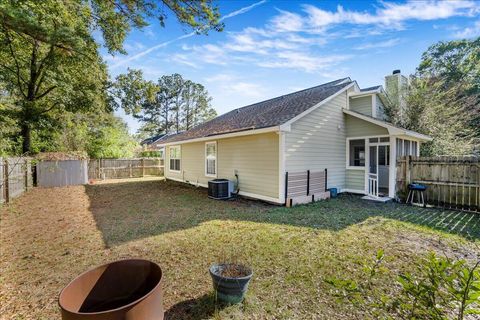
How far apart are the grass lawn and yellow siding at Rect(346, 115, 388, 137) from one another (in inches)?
111

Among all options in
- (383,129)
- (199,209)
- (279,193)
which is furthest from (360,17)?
(199,209)

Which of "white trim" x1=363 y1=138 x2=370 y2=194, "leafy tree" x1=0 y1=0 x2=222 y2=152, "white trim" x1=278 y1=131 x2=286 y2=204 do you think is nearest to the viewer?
"leafy tree" x1=0 y1=0 x2=222 y2=152

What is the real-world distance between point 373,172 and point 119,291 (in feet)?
31.9

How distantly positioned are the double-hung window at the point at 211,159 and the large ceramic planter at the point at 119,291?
8.58m

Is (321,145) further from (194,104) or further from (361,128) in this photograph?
(194,104)

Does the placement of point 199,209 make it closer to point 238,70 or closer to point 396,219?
point 396,219

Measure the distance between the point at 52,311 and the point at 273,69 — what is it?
11.0 meters

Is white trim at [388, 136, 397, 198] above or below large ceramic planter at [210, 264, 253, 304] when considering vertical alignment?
above

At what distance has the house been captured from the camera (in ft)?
26.2

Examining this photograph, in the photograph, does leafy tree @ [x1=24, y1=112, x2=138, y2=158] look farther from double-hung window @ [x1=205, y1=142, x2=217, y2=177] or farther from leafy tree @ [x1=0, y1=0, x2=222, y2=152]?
double-hung window @ [x1=205, y1=142, x2=217, y2=177]

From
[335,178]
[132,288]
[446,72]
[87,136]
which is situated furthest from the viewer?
[446,72]

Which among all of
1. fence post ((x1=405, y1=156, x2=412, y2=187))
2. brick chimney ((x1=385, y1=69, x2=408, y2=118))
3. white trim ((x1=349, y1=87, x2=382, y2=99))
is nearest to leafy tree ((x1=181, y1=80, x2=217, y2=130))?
brick chimney ((x1=385, y1=69, x2=408, y2=118))

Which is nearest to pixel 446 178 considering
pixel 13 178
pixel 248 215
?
pixel 248 215

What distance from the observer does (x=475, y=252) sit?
4316mm
